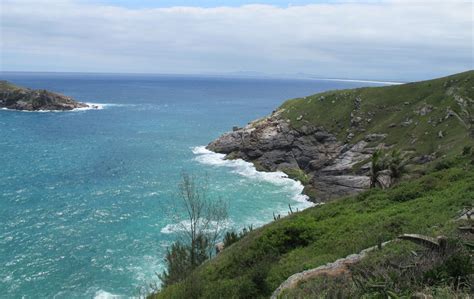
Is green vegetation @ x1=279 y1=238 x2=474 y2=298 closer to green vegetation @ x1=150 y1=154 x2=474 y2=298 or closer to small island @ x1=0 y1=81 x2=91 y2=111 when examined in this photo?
green vegetation @ x1=150 y1=154 x2=474 y2=298

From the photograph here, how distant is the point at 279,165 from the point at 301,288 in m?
72.2

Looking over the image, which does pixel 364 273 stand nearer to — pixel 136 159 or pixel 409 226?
pixel 409 226

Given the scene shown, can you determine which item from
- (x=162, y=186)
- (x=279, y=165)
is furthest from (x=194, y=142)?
(x=162, y=186)

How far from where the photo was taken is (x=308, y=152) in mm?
89438

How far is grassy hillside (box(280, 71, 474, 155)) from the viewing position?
70.9 m

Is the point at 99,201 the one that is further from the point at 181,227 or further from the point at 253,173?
the point at 253,173

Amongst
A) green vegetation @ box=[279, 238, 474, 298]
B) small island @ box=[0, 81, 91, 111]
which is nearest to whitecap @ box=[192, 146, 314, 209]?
green vegetation @ box=[279, 238, 474, 298]

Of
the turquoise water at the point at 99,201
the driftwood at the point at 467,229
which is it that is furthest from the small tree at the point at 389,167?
the driftwood at the point at 467,229

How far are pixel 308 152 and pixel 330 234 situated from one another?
61.3 m

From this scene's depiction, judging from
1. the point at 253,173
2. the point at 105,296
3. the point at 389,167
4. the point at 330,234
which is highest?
the point at 389,167

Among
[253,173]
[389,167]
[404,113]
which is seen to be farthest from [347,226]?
[404,113]

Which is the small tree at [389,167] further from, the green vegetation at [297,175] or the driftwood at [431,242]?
the green vegetation at [297,175]

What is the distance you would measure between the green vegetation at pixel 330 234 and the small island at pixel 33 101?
174368 millimetres

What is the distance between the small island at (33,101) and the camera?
18140cm
